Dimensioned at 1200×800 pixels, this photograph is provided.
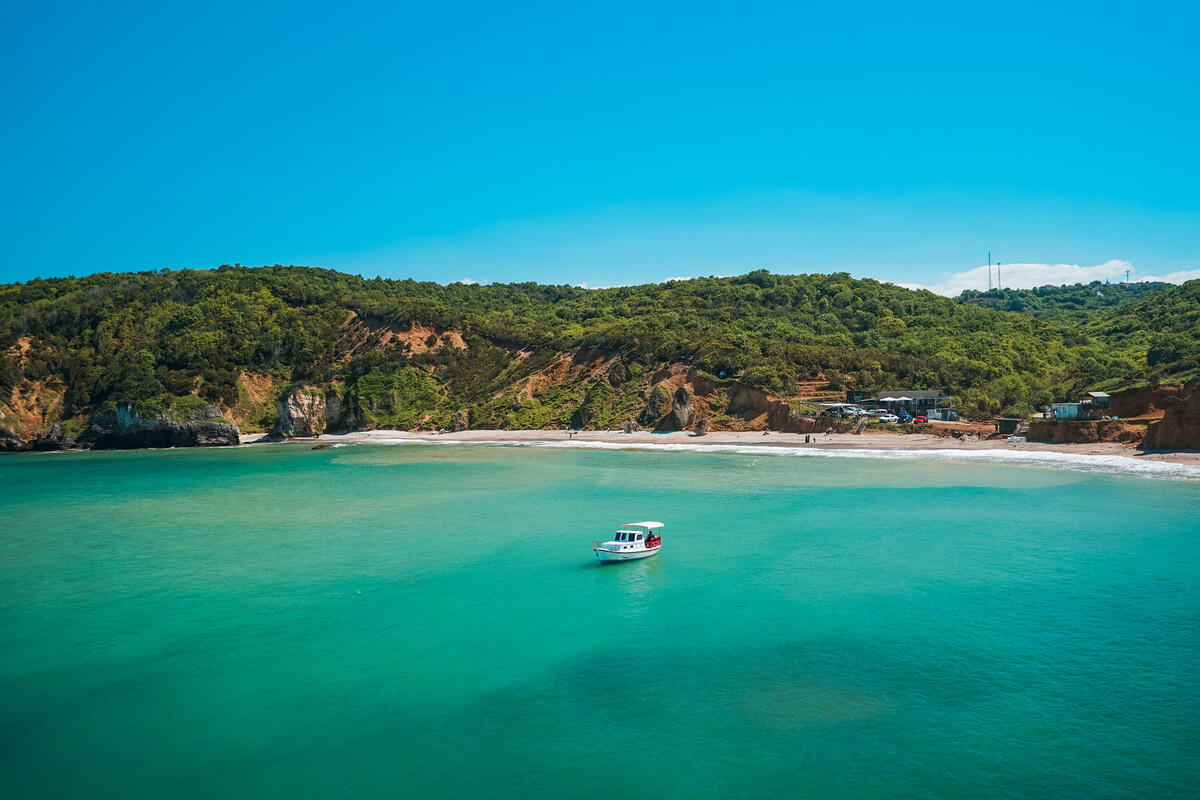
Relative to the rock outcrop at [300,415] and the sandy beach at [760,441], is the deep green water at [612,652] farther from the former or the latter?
the rock outcrop at [300,415]

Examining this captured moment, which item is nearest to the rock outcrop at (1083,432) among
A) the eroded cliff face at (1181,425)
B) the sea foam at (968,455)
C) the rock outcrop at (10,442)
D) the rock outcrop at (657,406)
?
the eroded cliff face at (1181,425)

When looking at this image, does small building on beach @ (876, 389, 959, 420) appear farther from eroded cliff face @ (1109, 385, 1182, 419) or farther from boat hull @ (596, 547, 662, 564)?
boat hull @ (596, 547, 662, 564)

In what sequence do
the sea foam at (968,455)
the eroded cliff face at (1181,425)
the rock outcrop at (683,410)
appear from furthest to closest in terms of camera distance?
the rock outcrop at (683,410) < the eroded cliff face at (1181,425) < the sea foam at (968,455)

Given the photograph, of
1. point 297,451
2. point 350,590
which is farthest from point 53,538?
point 297,451

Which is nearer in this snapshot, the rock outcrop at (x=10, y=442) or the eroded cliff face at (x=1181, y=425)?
the eroded cliff face at (x=1181, y=425)

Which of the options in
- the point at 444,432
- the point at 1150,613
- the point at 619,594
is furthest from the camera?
the point at 444,432

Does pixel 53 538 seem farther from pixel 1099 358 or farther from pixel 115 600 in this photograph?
pixel 1099 358

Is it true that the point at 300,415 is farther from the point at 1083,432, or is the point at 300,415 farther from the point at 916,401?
the point at 1083,432
